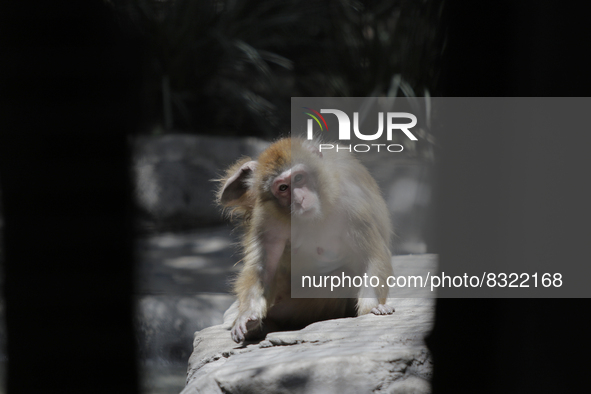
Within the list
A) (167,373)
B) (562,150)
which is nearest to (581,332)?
(562,150)

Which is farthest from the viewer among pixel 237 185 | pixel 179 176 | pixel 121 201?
pixel 179 176

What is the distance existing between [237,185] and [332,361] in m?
1.11

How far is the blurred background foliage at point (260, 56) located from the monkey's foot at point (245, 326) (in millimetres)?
3983

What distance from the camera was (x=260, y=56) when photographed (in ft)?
20.7

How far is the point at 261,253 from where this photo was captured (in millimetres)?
2383

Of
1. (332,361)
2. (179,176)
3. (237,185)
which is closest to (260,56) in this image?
(179,176)

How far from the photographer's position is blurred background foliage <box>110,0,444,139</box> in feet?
19.8

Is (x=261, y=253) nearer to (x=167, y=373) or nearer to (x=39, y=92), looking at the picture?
(x=39, y=92)

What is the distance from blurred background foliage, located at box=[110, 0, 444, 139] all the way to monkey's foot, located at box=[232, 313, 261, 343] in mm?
3983

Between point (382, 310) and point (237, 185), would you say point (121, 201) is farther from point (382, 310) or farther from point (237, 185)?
point (382, 310)

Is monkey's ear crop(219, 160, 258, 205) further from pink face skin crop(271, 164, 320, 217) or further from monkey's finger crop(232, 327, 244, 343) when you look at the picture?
monkey's finger crop(232, 327, 244, 343)

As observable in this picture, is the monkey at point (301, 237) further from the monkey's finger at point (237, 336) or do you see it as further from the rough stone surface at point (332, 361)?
the rough stone surface at point (332, 361)

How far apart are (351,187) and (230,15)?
463 cm

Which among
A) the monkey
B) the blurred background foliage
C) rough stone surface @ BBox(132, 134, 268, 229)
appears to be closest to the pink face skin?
the monkey
